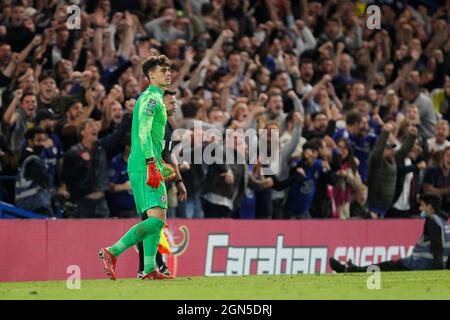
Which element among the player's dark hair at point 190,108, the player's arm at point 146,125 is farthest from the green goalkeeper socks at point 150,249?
the player's dark hair at point 190,108

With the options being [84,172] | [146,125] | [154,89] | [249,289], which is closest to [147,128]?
[146,125]

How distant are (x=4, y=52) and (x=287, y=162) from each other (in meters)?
4.80

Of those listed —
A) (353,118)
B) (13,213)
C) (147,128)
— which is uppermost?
(353,118)

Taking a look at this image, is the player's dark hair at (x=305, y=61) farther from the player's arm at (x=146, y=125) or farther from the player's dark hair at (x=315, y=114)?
the player's arm at (x=146, y=125)

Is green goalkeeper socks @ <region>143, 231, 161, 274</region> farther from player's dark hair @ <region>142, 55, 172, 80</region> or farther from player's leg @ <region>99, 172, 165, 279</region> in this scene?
player's dark hair @ <region>142, 55, 172, 80</region>

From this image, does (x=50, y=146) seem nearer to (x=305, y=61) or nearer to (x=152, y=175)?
(x=152, y=175)

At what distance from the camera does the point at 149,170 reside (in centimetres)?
1225

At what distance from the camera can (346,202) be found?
1984 cm

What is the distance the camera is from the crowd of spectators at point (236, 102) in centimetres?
1634

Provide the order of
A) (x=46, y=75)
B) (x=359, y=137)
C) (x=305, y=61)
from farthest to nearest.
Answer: (x=305, y=61), (x=359, y=137), (x=46, y=75)

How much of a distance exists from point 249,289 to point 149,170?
64.5 inches

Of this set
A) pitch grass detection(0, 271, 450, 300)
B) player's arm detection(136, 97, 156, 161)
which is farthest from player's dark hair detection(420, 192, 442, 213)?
player's arm detection(136, 97, 156, 161)

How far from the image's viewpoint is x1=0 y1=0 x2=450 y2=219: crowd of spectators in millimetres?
16344

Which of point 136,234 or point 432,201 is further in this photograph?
point 432,201
